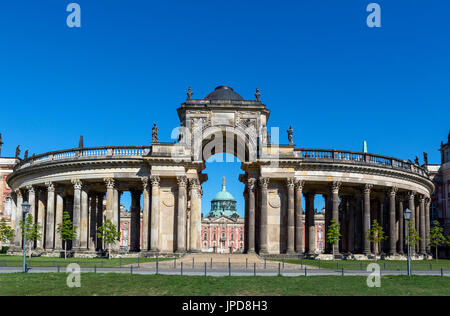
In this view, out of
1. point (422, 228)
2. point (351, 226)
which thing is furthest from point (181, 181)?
point (422, 228)

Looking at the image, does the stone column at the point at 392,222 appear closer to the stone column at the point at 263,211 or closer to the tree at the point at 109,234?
the stone column at the point at 263,211

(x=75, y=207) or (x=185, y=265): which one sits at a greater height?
(x=75, y=207)

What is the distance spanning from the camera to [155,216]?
2552 inches

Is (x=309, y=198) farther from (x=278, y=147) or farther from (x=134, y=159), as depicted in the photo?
(x=134, y=159)

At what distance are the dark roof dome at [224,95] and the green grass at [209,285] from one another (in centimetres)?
4083

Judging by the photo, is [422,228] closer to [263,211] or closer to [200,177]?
[263,211]

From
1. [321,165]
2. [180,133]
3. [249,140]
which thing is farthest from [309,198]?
[180,133]

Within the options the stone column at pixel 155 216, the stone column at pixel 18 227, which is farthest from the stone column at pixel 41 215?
the stone column at pixel 155 216

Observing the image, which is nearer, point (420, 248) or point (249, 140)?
point (249, 140)

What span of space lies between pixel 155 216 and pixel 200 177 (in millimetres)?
11467

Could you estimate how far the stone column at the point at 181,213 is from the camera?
210 ft

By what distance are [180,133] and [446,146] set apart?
64.9 meters

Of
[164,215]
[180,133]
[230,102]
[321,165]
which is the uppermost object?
[230,102]

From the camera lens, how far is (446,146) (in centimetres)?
10606
